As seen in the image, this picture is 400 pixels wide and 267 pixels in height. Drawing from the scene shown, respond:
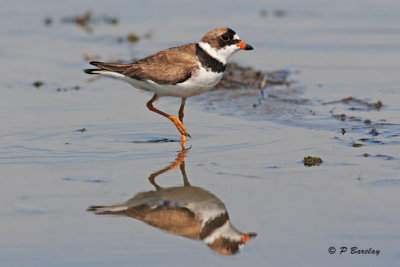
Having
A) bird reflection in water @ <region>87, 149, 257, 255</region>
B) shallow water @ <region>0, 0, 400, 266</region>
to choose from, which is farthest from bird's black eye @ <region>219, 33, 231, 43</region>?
bird reflection in water @ <region>87, 149, 257, 255</region>

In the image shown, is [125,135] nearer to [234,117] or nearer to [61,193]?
[234,117]

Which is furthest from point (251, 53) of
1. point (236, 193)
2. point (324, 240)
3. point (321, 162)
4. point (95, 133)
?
point (324, 240)

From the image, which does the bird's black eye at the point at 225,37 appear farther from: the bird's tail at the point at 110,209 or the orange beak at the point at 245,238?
the orange beak at the point at 245,238

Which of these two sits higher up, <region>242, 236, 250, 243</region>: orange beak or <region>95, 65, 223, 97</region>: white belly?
<region>95, 65, 223, 97</region>: white belly

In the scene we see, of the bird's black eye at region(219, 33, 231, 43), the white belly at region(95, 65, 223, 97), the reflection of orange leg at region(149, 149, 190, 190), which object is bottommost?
the reflection of orange leg at region(149, 149, 190, 190)

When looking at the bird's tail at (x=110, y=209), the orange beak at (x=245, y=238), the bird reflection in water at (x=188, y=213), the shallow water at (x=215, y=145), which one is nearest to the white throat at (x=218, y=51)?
the shallow water at (x=215, y=145)

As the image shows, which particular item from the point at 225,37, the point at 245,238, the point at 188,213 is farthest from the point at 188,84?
the point at 245,238

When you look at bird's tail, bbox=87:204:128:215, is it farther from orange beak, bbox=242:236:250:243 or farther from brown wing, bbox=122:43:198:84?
brown wing, bbox=122:43:198:84

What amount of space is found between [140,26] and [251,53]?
100 inches

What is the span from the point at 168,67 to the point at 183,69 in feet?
0.60

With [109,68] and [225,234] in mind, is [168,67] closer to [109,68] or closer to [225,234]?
[109,68]

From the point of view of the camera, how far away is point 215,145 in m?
6.62

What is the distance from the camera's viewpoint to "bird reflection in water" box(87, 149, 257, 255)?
4.41m

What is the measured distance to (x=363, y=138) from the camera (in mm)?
6773
